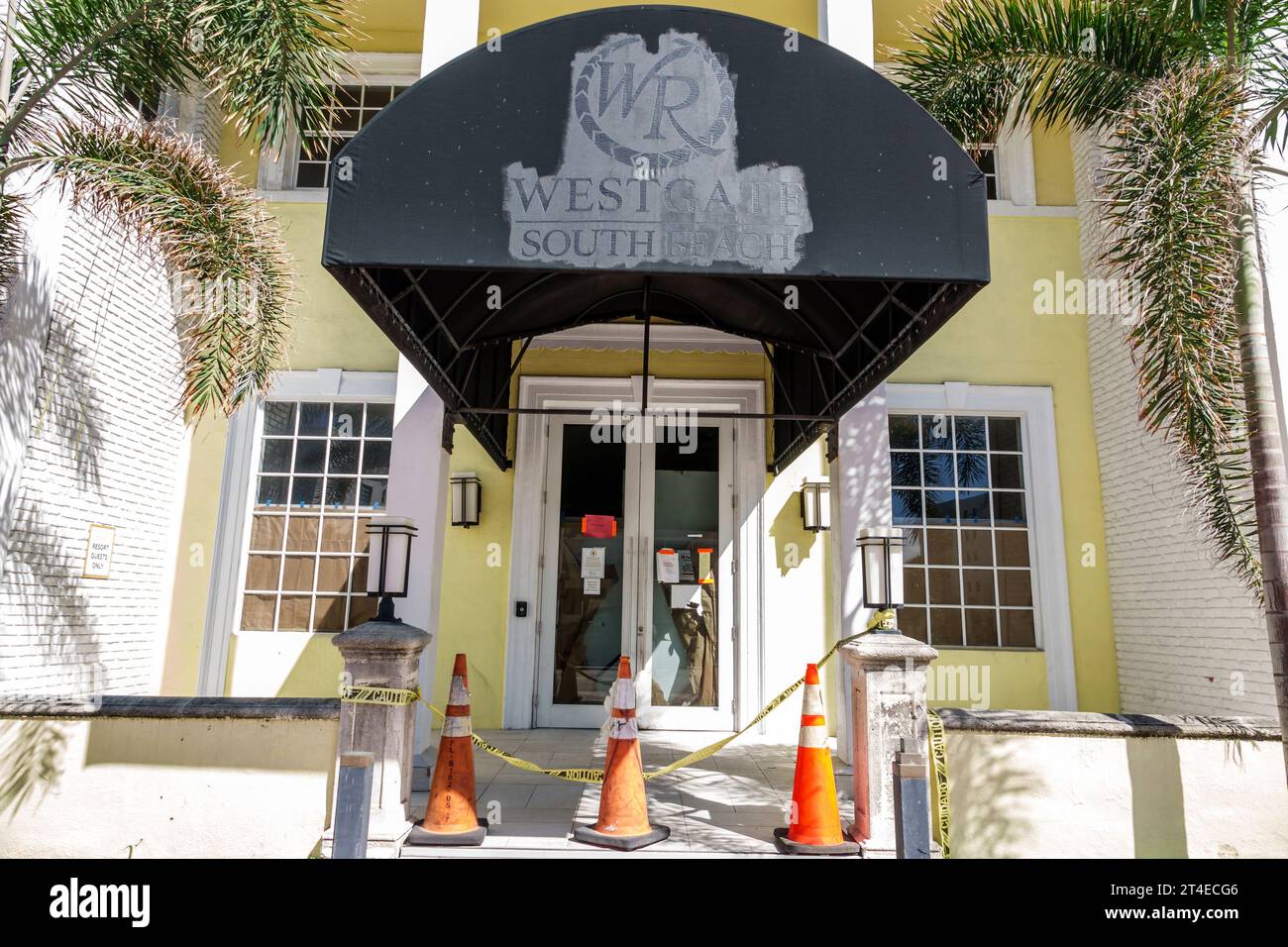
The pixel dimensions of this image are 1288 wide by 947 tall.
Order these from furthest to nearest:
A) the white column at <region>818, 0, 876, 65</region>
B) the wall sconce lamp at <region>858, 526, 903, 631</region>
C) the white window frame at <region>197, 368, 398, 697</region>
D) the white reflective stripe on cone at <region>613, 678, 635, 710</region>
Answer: the white window frame at <region>197, 368, 398, 697</region>
the white column at <region>818, 0, 876, 65</region>
the wall sconce lamp at <region>858, 526, 903, 631</region>
the white reflective stripe on cone at <region>613, 678, 635, 710</region>

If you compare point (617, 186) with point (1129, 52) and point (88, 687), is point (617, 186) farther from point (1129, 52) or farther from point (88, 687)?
point (88, 687)

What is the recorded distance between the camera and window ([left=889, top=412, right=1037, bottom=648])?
798cm

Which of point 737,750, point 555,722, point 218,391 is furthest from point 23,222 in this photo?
point 737,750

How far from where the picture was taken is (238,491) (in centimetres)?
781

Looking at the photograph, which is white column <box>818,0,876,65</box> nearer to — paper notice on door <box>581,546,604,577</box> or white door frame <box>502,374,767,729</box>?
white door frame <box>502,374,767,729</box>

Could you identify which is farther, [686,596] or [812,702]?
[686,596]

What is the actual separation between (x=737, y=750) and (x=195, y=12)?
7177 mm

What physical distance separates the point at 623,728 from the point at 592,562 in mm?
3643

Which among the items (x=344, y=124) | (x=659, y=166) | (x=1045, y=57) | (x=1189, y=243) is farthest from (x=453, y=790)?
(x=344, y=124)

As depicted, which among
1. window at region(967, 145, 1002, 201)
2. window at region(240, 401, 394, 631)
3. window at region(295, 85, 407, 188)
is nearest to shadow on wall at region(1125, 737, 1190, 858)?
window at region(967, 145, 1002, 201)

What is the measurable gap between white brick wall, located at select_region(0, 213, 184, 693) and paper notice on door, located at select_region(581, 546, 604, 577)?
4.10 metres

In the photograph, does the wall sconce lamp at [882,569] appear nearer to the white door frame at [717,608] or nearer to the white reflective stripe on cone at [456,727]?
the white reflective stripe on cone at [456,727]

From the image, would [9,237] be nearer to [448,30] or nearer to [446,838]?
[448,30]

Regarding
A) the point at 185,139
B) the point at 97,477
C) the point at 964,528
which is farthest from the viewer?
the point at 964,528
